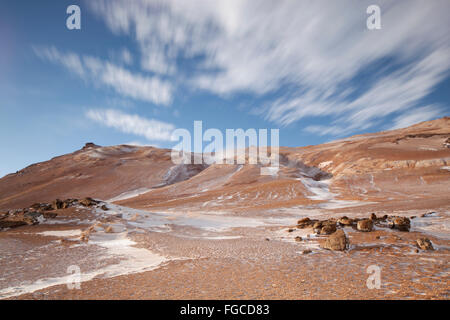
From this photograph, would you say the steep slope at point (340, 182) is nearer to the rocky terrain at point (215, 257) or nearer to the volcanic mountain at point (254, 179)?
the volcanic mountain at point (254, 179)

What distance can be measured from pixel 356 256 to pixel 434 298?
10.5ft

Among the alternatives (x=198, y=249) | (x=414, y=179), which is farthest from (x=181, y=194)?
(x=414, y=179)

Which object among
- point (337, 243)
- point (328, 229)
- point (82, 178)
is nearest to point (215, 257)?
point (337, 243)

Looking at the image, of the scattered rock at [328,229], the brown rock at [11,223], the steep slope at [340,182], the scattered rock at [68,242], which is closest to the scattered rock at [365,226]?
the scattered rock at [328,229]

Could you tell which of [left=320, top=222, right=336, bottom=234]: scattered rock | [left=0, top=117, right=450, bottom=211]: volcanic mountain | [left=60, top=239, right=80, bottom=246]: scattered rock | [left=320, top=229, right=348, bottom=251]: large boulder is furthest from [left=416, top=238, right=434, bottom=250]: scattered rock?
[left=0, top=117, right=450, bottom=211]: volcanic mountain

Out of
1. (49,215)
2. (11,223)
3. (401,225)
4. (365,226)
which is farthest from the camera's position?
(49,215)

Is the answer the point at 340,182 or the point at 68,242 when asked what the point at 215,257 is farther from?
the point at 340,182

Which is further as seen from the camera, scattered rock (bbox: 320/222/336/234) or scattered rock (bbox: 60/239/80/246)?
scattered rock (bbox: 320/222/336/234)

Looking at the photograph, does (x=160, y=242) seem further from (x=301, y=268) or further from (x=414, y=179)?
(x=414, y=179)

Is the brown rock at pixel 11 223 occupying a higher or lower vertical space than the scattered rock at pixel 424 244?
lower

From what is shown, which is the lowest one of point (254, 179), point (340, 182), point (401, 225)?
point (401, 225)

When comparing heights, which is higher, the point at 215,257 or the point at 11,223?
the point at 11,223

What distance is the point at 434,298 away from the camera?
140 inches

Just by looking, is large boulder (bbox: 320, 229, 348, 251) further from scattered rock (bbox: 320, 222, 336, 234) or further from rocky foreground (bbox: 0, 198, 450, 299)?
scattered rock (bbox: 320, 222, 336, 234)
